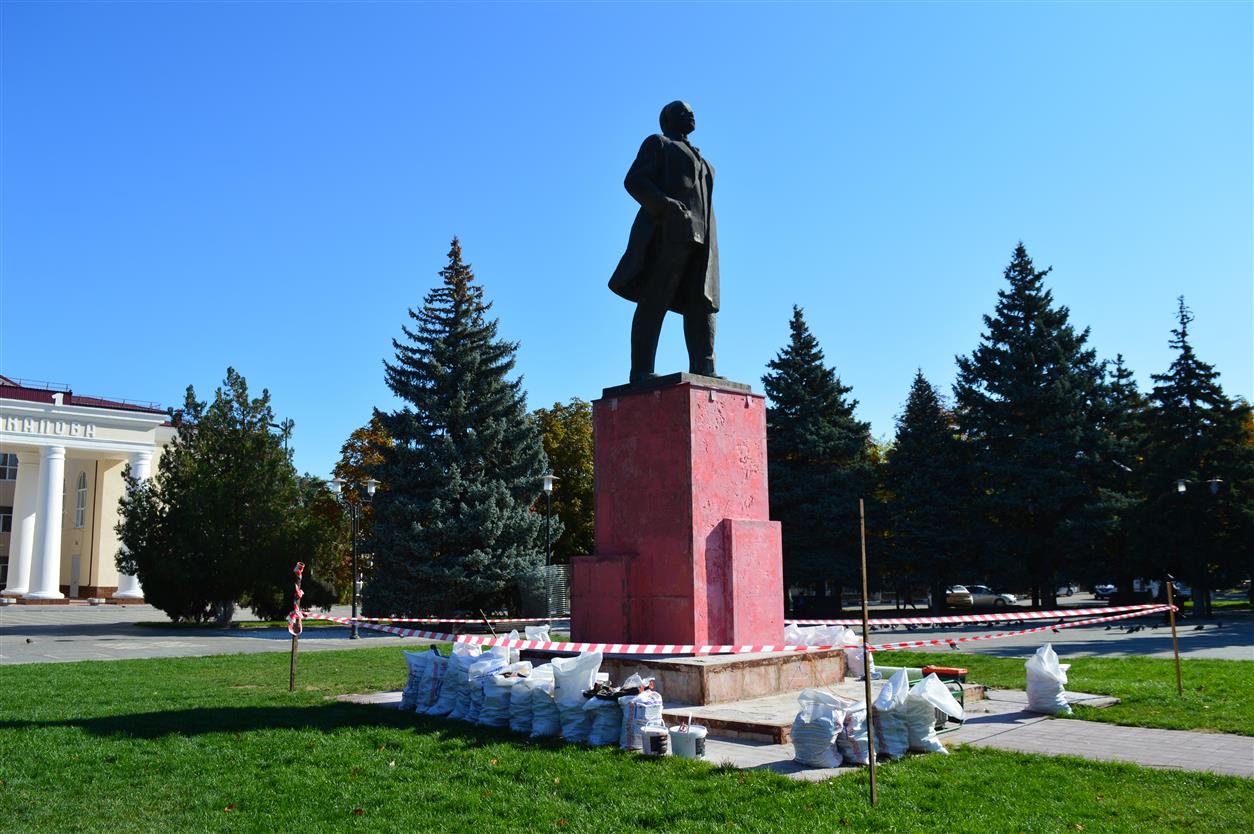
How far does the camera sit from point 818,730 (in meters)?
6.34

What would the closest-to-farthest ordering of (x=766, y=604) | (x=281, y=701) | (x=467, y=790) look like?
(x=467, y=790) → (x=766, y=604) → (x=281, y=701)

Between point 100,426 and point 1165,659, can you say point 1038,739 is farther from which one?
point 100,426

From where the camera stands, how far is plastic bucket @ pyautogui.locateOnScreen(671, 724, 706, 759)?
6.55 m

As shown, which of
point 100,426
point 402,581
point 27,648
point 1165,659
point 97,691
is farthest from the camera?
point 100,426

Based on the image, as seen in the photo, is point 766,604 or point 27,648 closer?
point 766,604

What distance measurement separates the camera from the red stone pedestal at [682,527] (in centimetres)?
887

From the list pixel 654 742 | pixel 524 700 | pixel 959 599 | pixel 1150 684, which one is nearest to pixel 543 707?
pixel 524 700

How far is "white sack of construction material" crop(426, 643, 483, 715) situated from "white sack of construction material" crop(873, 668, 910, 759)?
365 centimetres

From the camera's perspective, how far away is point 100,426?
48750mm

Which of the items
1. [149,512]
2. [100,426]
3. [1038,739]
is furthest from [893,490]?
[100,426]

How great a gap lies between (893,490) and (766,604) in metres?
26.4

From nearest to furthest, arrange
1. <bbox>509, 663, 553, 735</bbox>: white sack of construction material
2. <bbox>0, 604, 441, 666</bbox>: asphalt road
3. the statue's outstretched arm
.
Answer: <bbox>509, 663, 553, 735</bbox>: white sack of construction material < the statue's outstretched arm < <bbox>0, 604, 441, 666</bbox>: asphalt road

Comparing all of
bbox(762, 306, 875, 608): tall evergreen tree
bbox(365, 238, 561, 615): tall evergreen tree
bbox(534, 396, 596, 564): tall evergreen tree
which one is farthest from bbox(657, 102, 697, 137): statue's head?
bbox(534, 396, 596, 564): tall evergreen tree

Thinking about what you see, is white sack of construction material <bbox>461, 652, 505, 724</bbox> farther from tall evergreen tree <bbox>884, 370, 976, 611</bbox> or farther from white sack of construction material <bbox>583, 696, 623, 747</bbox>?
tall evergreen tree <bbox>884, 370, 976, 611</bbox>
